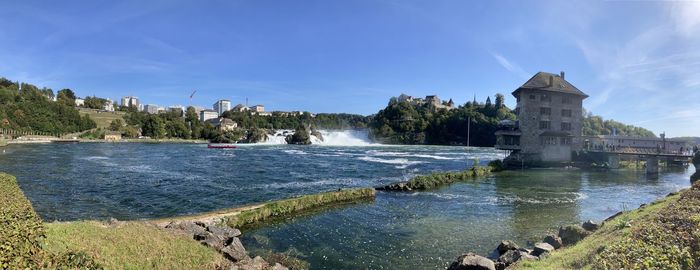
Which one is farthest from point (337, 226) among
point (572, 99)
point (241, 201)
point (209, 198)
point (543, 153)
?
point (572, 99)

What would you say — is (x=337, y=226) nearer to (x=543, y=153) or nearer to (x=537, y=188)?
(x=537, y=188)

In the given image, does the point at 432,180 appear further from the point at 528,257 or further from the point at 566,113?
the point at 566,113

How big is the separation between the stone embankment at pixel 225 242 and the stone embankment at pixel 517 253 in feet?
22.3

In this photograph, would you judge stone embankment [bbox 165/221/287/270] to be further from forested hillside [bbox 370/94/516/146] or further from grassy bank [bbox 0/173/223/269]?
forested hillside [bbox 370/94/516/146]

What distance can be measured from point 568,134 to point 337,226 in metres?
53.6

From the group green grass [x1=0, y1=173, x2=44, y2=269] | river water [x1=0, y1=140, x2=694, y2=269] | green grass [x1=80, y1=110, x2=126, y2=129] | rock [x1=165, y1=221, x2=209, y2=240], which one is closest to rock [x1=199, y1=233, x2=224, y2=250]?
rock [x1=165, y1=221, x2=209, y2=240]

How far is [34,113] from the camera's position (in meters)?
149

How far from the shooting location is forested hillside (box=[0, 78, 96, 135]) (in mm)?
139625

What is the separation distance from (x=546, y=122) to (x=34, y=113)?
181 meters

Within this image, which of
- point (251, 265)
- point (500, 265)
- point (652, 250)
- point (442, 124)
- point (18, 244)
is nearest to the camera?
point (18, 244)

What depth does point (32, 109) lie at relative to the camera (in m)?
150

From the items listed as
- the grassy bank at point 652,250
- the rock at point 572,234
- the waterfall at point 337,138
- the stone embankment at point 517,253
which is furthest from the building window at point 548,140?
the waterfall at point 337,138

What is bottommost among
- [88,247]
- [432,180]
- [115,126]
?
[432,180]

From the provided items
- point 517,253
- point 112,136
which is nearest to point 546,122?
point 517,253
